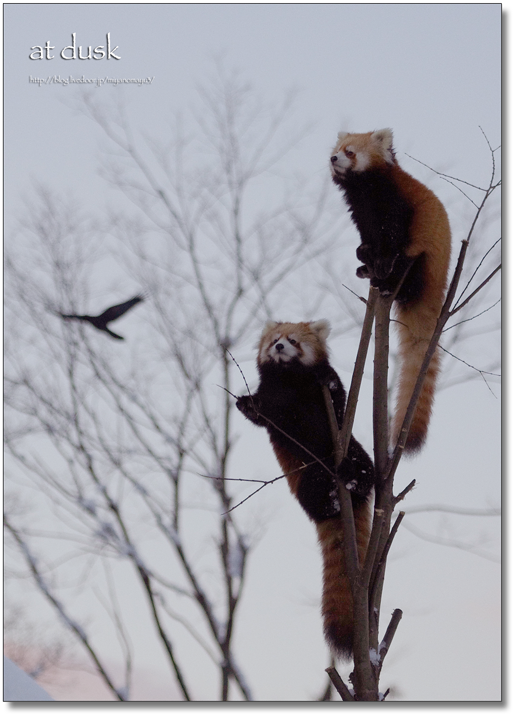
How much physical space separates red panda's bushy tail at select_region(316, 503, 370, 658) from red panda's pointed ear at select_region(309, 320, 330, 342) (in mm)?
1132

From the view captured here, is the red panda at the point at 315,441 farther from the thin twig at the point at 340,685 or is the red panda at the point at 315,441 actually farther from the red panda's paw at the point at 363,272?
the red panda's paw at the point at 363,272

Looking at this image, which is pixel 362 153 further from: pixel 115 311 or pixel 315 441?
pixel 115 311

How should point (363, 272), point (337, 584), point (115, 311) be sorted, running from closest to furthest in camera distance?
point (337, 584) < point (363, 272) < point (115, 311)

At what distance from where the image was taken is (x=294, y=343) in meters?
3.84

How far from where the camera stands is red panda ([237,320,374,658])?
2.92 meters

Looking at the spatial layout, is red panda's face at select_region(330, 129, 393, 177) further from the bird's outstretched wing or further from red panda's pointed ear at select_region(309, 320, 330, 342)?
the bird's outstretched wing

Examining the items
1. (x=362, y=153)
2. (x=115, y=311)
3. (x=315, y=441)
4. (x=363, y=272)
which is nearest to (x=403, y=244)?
(x=363, y=272)

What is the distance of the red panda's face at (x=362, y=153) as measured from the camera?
3823 millimetres

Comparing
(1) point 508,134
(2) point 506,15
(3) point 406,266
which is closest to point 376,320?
(3) point 406,266

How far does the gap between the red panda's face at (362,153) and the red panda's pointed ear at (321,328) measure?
919mm

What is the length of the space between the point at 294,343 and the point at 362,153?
1.24m

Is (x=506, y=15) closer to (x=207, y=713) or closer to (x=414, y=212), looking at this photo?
(x=414, y=212)

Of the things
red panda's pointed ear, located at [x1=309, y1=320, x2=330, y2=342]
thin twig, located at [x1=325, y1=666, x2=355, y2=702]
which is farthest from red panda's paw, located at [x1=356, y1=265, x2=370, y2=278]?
thin twig, located at [x1=325, y1=666, x2=355, y2=702]

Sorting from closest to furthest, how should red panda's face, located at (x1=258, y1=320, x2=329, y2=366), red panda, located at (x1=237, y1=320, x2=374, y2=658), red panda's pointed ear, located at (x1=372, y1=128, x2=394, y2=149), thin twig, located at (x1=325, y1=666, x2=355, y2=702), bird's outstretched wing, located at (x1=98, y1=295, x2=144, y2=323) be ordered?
thin twig, located at (x1=325, y1=666, x2=355, y2=702), red panda, located at (x1=237, y1=320, x2=374, y2=658), red panda's face, located at (x1=258, y1=320, x2=329, y2=366), red panda's pointed ear, located at (x1=372, y1=128, x2=394, y2=149), bird's outstretched wing, located at (x1=98, y1=295, x2=144, y2=323)
